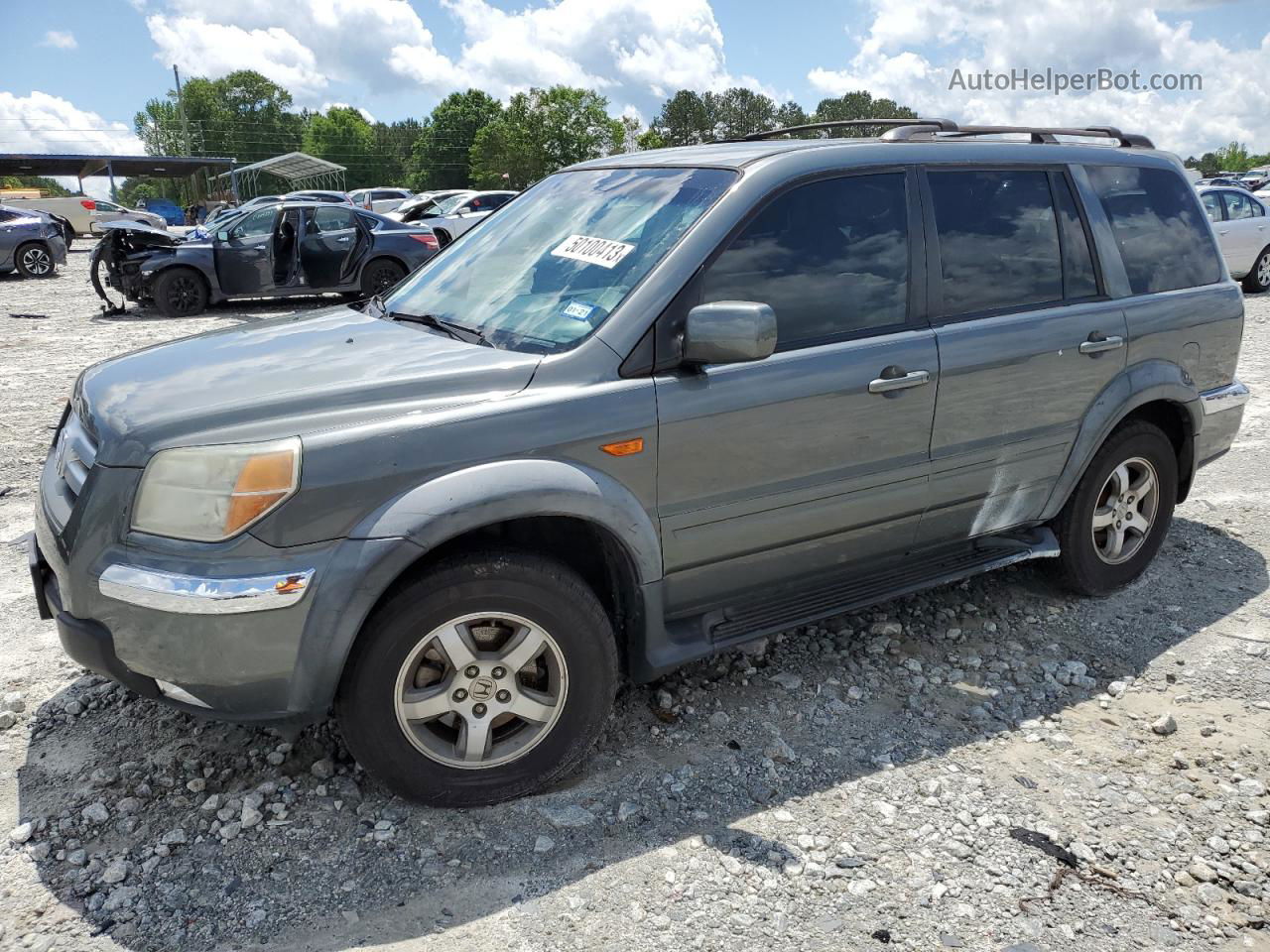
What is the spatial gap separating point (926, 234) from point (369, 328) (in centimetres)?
196

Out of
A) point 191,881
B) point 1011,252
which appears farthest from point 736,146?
point 191,881

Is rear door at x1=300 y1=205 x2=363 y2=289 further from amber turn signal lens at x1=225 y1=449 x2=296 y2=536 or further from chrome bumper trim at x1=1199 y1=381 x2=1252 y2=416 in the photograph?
amber turn signal lens at x1=225 y1=449 x2=296 y2=536

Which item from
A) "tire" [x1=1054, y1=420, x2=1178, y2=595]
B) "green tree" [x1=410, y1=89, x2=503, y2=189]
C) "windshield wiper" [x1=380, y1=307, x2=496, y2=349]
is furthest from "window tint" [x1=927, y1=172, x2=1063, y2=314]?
"green tree" [x1=410, y1=89, x2=503, y2=189]

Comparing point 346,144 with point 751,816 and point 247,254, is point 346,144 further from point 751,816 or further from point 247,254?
point 751,816

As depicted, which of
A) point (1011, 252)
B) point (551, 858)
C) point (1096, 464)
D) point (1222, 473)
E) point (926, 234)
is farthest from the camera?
point (1222, 473)

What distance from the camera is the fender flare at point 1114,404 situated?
158 inches

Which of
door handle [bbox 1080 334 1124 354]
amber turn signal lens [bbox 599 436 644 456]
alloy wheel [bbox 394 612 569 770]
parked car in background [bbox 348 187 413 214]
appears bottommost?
alloy wheel [bbox 394 612 569 770]

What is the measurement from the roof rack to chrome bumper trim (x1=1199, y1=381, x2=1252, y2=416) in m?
1.12

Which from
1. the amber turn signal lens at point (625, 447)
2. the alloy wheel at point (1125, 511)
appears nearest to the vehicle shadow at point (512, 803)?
the alloy wheel at point (1125, 511)

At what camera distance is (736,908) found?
2617mm

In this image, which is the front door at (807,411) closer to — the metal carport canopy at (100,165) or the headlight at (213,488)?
the headlight at (213,488)

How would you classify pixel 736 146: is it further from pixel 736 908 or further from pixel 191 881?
pixel 191 881

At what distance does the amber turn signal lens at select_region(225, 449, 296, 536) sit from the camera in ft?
8.34

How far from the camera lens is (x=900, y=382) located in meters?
3.41
